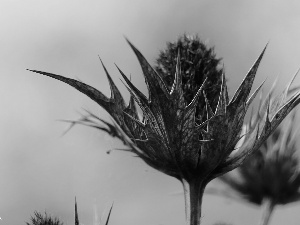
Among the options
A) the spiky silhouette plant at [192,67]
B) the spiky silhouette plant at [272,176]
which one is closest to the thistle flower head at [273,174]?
the spiky silhouette plant at [272,176]

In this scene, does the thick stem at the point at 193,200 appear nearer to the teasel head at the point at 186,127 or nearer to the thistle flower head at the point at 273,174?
the teasel head at the point at 186,127

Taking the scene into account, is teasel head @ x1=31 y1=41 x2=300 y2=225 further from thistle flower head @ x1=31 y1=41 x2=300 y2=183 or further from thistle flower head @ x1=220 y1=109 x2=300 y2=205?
thistle flower head @ x1=220 y1=109 x2=300 y2=205

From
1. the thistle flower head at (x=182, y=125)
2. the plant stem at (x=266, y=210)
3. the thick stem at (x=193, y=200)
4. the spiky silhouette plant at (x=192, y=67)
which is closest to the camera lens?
the thistle flower head at (x=182, y=125)

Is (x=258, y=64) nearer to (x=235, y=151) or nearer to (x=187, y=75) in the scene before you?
(x=235, y=151)

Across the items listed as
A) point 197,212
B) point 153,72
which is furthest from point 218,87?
point 153,72

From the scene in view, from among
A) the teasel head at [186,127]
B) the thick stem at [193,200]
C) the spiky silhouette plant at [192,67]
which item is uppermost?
the spiky silhouette plant at [192,67]

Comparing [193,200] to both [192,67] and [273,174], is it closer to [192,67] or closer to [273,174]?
[192,67]

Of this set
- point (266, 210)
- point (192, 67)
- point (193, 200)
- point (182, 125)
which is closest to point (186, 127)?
point (182, 125)
